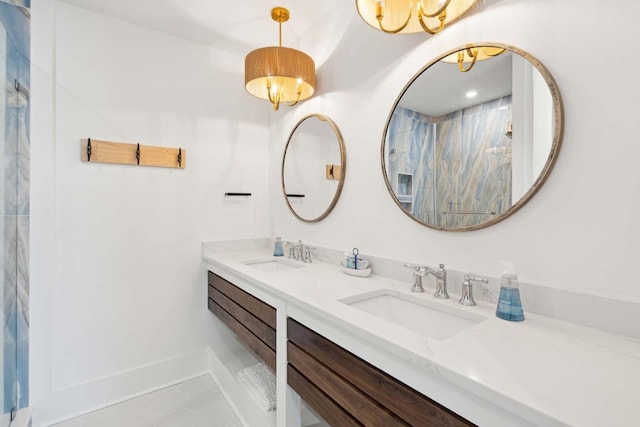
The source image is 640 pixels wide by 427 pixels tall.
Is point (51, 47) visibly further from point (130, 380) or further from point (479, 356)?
point (479, 356)

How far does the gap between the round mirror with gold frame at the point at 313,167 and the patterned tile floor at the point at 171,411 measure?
1.30 metres

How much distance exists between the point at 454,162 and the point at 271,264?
137 centimetres

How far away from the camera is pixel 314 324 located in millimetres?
1107

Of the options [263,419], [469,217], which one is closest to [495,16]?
[469,217]

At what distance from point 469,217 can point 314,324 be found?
745 mm

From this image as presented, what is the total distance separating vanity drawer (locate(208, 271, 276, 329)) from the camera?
1.41 meters

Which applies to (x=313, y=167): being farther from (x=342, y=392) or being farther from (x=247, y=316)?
(x=342, y=392)

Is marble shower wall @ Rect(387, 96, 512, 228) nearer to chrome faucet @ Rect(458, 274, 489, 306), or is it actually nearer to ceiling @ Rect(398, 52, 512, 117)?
ceiling @ Rect(398, 52, 512, 117)

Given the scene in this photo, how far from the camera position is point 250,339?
159cm

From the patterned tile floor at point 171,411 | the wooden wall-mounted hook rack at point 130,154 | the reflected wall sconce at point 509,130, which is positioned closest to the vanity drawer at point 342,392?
the patterned tile floor at point 171,411

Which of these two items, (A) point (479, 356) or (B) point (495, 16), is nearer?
(A) point (479, 356)

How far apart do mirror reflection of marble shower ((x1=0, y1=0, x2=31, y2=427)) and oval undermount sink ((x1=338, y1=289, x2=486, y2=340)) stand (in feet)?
5.60

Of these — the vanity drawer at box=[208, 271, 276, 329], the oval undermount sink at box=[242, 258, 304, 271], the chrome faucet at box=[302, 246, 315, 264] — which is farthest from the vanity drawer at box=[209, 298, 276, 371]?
the chrome faucet at box=[302, 246, 315, 264]

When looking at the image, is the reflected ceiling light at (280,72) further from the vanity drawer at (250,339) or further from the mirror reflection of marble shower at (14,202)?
the vanity drawer at (250,339)
